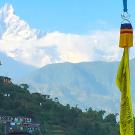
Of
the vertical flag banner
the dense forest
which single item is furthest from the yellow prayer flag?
the dense forest

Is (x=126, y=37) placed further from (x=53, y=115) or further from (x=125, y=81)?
(x=53, y=115)

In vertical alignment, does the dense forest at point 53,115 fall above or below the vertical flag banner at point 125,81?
above

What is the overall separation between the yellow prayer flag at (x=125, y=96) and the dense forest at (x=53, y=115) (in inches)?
2975

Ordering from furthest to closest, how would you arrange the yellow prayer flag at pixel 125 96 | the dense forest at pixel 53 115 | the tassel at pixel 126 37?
1. the dense forest at pixel 53 115
2. the tassel at pixel 126 37
3. the yellow prayer flag at pixel 125 96

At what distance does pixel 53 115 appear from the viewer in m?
95.3

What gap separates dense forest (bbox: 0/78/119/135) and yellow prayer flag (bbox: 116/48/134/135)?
248 ft

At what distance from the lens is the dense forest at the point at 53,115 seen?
89312mm

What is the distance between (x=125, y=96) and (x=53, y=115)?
89.1m

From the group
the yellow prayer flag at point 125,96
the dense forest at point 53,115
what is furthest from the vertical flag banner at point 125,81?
the dense forest at point 53,115

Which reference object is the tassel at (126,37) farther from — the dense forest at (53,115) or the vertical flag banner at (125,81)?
the dense forest at (53,115)

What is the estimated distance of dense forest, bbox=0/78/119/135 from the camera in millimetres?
89312

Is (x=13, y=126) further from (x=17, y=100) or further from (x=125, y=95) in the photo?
(x=125, y=95)

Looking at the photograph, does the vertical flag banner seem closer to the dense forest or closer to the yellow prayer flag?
the yellow prayer flag

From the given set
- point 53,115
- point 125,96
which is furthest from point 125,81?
point 53,115
